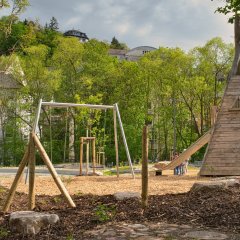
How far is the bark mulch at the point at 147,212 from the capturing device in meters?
5.33

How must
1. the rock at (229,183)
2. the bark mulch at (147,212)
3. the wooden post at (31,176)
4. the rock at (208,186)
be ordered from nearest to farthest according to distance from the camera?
the bark mulch at (147,212) < the wooden post at (31,176) < the rock at (208,186) < the rock at (229,183)

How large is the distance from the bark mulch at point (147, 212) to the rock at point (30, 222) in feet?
0.27

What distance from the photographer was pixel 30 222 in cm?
517

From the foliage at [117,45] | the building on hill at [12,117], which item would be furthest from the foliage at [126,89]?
the foliage at [117,45]

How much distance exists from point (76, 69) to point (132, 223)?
1590 inches

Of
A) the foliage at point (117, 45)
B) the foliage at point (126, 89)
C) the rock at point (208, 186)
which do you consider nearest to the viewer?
the rock at point (208, 186)

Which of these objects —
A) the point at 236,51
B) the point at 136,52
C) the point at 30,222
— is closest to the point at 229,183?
the point at 30,222

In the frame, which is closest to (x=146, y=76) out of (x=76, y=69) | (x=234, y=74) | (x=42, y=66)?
(x=76, y=69)

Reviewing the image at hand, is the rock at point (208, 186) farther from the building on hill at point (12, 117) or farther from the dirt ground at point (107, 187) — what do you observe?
the building on hill at point (12, 117)

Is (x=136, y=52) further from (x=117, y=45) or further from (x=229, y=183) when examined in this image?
(x=229, y=183)

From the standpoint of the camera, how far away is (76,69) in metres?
45.2

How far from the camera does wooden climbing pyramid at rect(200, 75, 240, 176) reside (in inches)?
517

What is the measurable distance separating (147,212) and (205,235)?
118 cm

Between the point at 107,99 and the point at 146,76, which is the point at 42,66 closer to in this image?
the point at 107,99
